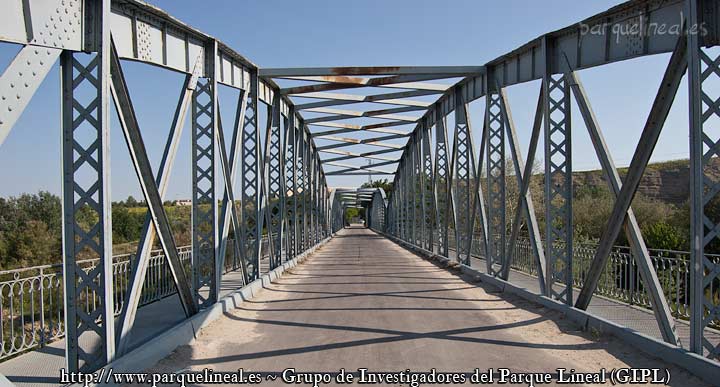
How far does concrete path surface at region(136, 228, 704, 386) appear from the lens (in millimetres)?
6301

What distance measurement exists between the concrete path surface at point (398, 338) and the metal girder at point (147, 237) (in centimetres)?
56

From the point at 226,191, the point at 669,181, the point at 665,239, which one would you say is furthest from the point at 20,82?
the point at 669,181

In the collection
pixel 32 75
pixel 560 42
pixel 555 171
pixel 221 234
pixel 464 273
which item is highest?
pixel 560 42

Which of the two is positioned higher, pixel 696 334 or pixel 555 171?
pixel 555 171

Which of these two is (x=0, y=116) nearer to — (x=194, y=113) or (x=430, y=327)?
(x=194, y=113)

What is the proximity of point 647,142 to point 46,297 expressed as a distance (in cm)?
936

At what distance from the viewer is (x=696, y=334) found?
19.1 ft

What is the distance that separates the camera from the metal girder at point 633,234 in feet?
22.0

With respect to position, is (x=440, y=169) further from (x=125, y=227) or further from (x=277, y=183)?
(x=125, y=227)

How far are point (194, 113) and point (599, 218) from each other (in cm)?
2743

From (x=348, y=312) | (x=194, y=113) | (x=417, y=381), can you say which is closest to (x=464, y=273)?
(x=348, y=312)

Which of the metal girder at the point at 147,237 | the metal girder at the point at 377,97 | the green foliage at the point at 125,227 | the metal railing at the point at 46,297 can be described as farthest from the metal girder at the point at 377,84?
the green foliage at the point at 125,227

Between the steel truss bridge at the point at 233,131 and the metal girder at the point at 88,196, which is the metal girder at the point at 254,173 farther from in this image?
the metal girder at the point at 88,196

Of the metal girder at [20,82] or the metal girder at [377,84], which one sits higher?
the metal girder at [377,84]
